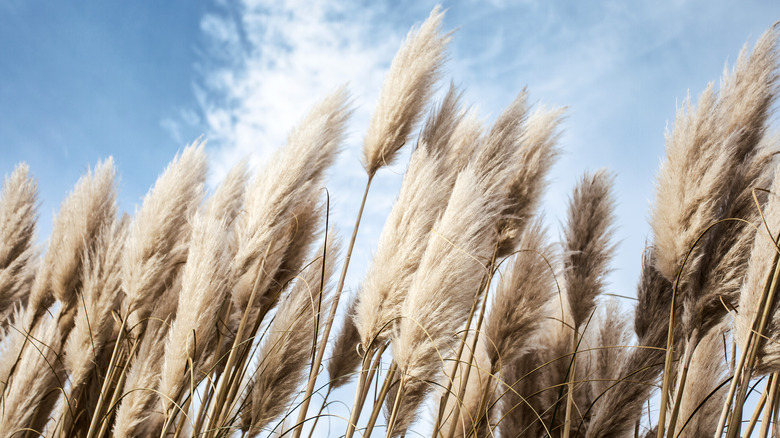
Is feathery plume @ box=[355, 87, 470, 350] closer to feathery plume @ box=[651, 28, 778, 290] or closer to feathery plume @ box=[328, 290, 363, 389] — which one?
feathery plume @ box=[328, 290, 363, 389]

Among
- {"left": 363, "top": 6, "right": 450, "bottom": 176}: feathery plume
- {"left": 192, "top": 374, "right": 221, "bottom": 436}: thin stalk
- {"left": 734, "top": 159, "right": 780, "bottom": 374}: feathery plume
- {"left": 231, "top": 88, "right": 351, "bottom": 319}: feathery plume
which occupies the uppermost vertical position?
{"left": 363, "top": 6, "right": 450, "bottom": 176}: feathery plume

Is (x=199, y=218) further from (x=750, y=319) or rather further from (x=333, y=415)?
(x=750, y=319)

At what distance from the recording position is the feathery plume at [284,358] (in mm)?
1890

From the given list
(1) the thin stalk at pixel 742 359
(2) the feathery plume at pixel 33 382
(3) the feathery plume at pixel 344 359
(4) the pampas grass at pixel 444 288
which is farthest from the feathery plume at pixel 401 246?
(2) the feathery plume at pixel 33 382

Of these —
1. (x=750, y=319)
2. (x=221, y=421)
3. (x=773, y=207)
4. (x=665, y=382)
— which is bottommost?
(x=221, y=421)

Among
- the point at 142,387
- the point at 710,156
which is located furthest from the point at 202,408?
the point at 710,156

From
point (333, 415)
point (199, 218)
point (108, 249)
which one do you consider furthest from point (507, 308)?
point (108, 249)

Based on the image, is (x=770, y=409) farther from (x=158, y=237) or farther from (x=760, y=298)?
(x=158, y=237)

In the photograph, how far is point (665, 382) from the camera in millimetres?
1458

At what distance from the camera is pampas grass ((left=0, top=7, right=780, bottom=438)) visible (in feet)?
5.21

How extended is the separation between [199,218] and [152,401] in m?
0.72

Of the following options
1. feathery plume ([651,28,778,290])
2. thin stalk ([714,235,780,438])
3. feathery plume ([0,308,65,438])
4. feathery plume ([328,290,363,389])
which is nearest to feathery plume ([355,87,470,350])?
feathery plume ([328,290,363,389])

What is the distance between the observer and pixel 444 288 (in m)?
1.48

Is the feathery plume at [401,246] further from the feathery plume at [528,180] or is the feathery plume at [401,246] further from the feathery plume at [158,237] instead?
the feathery plume at [158,237]
